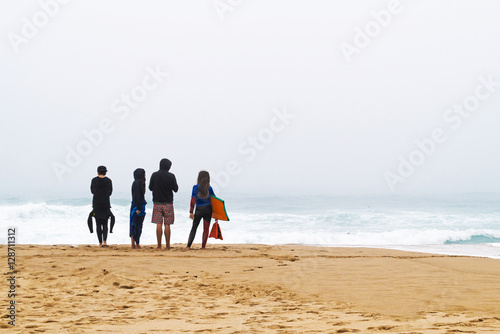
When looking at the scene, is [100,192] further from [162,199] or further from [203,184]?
[203,184]

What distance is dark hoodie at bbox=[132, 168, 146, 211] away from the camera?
9.67m

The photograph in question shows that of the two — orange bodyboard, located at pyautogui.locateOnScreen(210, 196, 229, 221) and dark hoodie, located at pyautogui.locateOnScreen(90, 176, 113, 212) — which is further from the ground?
dark hoodie, located at pyautogui.locateOnScreen(90, 176, 113, 212)

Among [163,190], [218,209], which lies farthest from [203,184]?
[163,190]

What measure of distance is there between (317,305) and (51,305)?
285 cm

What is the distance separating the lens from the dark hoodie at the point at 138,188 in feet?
31.7

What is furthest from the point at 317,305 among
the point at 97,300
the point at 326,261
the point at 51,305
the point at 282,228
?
the point at 282,228

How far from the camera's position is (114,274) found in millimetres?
6652

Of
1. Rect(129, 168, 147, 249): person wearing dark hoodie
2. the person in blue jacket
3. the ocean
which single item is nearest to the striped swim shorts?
Rect(129, 168, 147, 249): person wearing dark hoodie

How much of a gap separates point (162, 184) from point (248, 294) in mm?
4328

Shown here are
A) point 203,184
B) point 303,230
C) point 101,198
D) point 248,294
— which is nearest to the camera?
point 248,294

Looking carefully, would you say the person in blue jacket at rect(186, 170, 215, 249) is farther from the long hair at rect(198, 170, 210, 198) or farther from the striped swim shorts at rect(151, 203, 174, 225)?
the striped swim shorts at rect(151, 203, 174, 225)

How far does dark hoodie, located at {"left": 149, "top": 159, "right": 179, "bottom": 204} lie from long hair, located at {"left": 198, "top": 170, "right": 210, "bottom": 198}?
1.54 feet

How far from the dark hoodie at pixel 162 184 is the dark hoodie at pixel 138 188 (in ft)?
1.07

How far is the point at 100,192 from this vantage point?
10.1m
